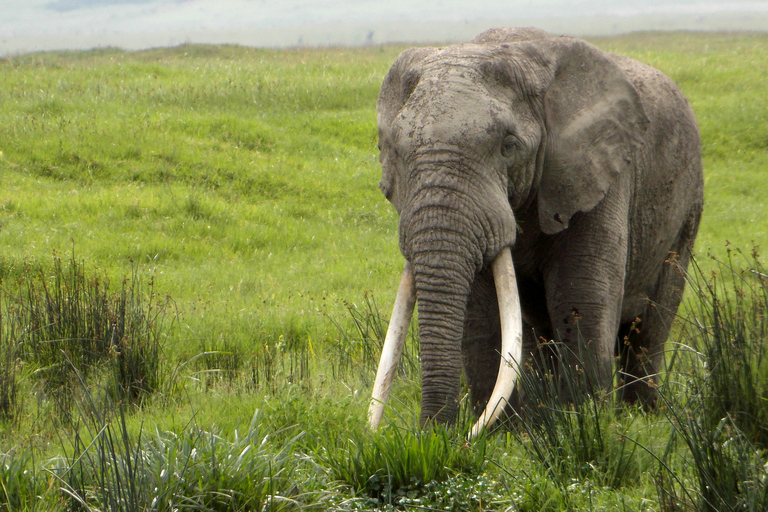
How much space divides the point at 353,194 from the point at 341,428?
11.5 m

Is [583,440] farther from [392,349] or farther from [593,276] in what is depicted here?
[593,276]

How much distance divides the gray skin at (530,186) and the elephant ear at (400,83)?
0.4 inches

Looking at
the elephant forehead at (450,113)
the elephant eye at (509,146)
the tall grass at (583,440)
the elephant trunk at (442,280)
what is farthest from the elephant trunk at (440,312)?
the elephant eye at (509,146)

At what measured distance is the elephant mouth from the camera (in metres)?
4.10

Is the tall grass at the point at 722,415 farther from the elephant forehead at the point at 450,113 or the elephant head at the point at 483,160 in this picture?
the elephant forehead at the point at 450,113

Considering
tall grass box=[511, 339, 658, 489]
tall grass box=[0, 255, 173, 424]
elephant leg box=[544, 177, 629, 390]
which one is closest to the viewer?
tall grass box=[511, 339, 658, 489]

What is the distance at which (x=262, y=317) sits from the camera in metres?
8.79

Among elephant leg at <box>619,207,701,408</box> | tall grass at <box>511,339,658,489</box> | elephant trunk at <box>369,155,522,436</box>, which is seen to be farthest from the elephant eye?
elephant leg at <box>619,207,701,408</box>

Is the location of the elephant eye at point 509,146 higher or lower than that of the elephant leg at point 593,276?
higher

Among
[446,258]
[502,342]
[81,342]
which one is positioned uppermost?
[446,258]

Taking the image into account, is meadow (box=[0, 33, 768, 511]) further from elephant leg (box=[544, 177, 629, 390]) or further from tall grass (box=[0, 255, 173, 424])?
elephant leg (box=[544, 177, 629, 390])

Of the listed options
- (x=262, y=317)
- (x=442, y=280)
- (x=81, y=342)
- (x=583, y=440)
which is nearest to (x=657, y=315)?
(x=583, y=440)

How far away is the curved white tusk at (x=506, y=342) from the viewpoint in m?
4.07

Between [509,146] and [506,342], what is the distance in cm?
100
